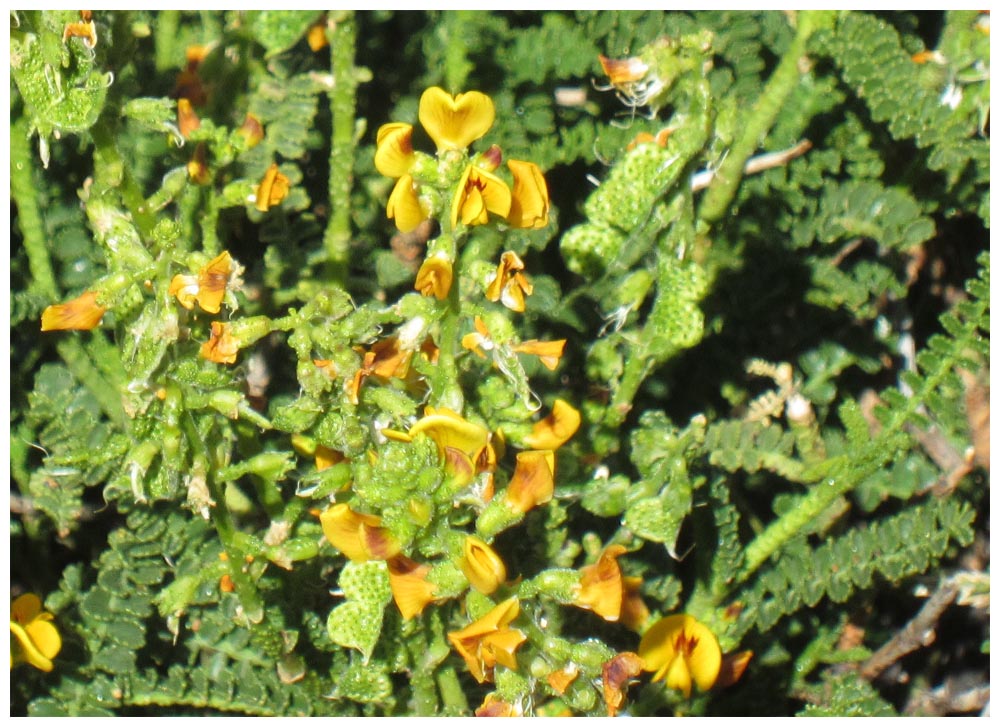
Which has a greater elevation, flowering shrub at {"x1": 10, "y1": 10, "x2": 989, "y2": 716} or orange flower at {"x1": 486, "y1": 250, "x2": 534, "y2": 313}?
orange flower at {"x1": 486, "y1": 250, "x2": 534, "y2": 313}

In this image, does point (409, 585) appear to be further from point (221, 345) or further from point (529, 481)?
point (221, 345)

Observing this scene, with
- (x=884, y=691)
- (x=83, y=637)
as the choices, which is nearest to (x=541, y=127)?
(x=83, y=637)

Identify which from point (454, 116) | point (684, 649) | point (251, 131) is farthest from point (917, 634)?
point (251, 131)

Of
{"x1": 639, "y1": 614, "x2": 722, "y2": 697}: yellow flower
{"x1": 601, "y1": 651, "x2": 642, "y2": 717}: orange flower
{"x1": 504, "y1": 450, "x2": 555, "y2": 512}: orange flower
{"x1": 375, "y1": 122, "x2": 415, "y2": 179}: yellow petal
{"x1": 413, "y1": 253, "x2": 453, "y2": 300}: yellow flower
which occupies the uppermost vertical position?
{"x1": 375, "y1": 122, "x2": 415, "y2": 179}: yellow petal

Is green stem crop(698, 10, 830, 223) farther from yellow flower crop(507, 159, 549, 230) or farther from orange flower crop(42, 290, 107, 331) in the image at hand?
orange flower crop(42, 290, 107, 331)

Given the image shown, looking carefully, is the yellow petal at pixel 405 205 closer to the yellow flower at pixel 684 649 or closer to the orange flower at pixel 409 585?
the orange flower at pixel 409 585

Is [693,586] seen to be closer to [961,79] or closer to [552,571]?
[552,571]

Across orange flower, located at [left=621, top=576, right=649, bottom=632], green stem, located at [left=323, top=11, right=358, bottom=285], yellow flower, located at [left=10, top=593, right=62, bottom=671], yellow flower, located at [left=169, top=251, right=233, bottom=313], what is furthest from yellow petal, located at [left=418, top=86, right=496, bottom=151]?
yellow flower, located at [left=10, top=593, right=62, bottom=671]
